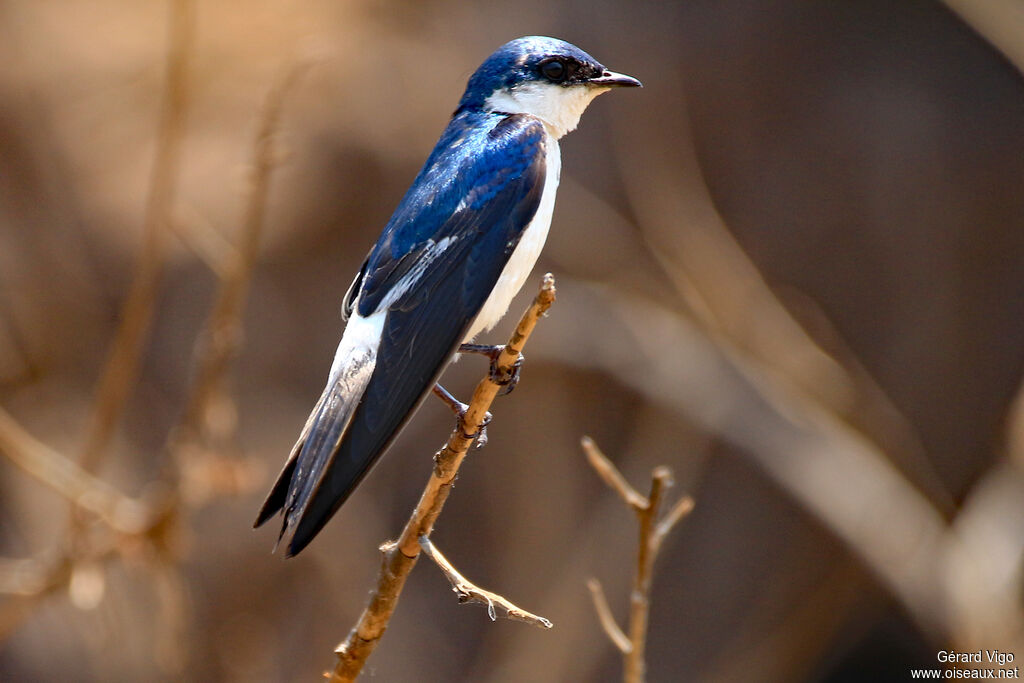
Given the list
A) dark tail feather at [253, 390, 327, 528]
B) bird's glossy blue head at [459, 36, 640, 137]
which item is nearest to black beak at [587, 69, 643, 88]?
bird's glossy blue head at [459, 36, 640, 137]

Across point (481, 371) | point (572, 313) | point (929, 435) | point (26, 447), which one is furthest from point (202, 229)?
point (929, 435)

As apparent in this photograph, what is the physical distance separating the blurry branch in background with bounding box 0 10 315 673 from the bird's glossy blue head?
0.44 m

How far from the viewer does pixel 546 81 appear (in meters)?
2.31

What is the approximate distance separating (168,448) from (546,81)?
1367 mm

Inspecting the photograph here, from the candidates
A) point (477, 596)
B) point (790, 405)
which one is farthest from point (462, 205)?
point (790, 405)

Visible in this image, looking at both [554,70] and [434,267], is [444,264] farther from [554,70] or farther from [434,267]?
[554,70]

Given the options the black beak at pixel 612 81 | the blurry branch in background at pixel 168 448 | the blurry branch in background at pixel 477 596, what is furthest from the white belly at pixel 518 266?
the blurry branch in background at pixel 168 448

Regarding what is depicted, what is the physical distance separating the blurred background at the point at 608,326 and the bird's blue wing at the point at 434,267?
174cm

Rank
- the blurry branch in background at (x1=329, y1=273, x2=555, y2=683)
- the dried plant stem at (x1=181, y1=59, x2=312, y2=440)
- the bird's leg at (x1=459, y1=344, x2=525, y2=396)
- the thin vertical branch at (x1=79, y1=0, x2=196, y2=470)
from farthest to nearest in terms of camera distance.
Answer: the thin vertical branch at (x1=79, y1=0, x2=196, y2=470)
the dried plant stem at (x1=181, y1=59, x2=312, y2=440)
the bird's leg at (x1=459, y1=344, x2=525, y2=396)
the blurry branch in background at (x1=329, y1=273, x2=555, y2=683)

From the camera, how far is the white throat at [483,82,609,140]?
90.3 inches

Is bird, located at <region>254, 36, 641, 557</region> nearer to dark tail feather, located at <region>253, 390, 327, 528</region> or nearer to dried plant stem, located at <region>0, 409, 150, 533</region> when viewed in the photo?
dark tail feather, located at <region>253, 390, 327, 528</region>

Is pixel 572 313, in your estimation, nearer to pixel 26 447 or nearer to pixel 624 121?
pixel 624 121

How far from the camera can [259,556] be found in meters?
3.78

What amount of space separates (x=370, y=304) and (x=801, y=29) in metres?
2.83
